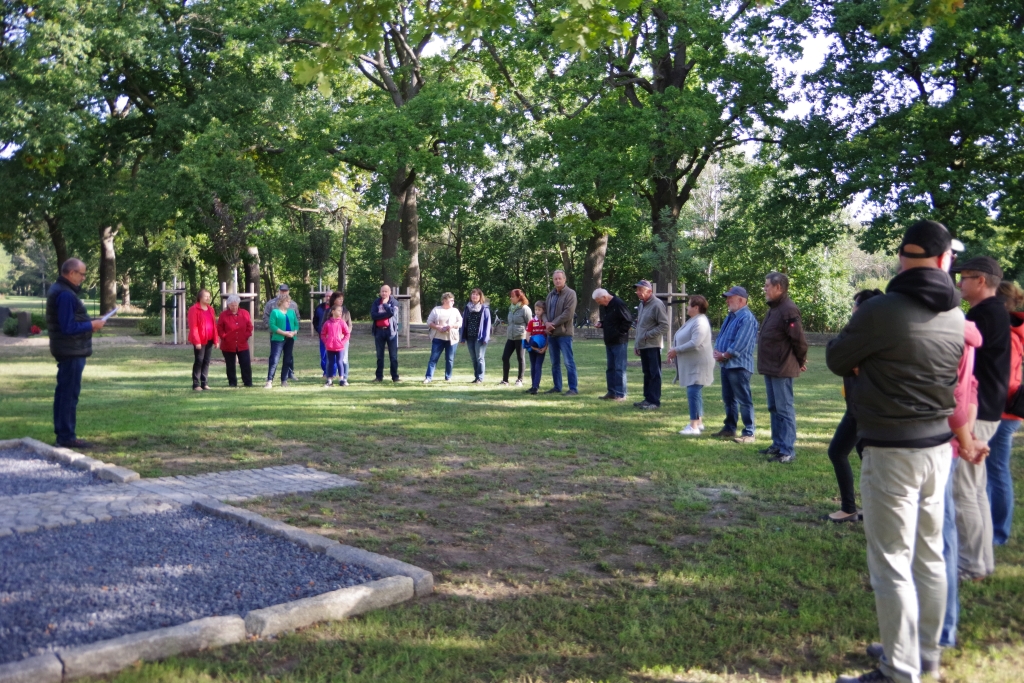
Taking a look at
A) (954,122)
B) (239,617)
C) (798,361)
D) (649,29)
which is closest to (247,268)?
(649,29)

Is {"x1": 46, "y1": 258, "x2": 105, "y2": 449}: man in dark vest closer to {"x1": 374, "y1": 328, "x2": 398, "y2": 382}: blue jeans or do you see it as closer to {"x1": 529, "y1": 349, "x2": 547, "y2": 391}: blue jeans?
{"x1": 374, "y1": 328, "x2": 398, "y2": 382}: blue jeans

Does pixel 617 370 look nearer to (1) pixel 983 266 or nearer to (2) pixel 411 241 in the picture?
(1) pixel 983 266

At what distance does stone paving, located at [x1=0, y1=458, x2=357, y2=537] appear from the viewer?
6547 millimetres

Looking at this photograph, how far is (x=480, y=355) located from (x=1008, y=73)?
15.1 meters

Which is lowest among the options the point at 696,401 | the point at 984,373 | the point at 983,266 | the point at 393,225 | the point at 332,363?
the point at 696,401

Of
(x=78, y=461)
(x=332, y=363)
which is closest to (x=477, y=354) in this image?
(x=332, y=363)

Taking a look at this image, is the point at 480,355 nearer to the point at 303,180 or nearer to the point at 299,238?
the point at 303,180

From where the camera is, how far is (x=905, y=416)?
384cm

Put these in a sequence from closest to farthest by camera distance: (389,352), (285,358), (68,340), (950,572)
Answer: (950,572), (68,340), (285,358), (389,352)

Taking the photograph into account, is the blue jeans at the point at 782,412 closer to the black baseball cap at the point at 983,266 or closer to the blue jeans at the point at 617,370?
the black baseball cap at the point at 983,266

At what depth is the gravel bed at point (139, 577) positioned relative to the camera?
4.39 meters

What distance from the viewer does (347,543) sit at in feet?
19.8

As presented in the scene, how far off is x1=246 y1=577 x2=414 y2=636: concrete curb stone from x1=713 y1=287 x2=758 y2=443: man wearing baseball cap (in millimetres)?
5973

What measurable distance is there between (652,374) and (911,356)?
31.6 feet
